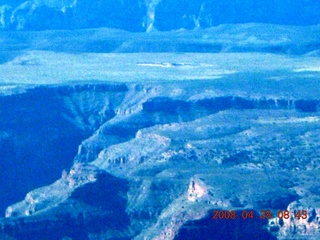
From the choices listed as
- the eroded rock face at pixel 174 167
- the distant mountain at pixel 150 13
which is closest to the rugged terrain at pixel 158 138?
the eroded rock face at pixel 174 167

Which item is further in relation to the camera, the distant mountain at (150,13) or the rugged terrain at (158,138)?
the distant mountain at (150,13)

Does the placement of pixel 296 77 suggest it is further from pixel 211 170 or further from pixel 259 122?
pixel 211 170

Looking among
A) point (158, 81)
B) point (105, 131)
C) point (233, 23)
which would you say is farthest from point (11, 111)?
point (233, 23)
